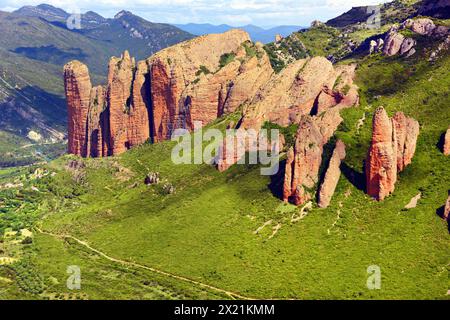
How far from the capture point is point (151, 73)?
17525 cm

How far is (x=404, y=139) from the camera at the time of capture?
109 meters

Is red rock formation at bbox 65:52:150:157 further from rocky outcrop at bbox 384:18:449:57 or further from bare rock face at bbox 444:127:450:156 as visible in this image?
bare rock face at bbox 444:127:450:156

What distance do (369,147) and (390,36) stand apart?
169ft

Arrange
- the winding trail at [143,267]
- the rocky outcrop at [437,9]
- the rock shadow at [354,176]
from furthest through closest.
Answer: the rocky outcrop at [437,9]
the rock shadow at [354,176]
the winding trail at [143,267]

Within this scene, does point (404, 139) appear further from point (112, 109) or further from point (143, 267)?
point (112, 109)

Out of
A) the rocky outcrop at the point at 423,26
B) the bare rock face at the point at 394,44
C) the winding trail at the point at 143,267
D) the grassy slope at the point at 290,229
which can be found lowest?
the winding trail at the point at 143,267

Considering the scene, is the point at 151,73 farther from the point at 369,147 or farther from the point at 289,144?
the point at 369,147

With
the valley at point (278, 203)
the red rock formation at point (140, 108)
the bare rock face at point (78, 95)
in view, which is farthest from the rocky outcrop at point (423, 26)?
the bare rock face at point (78, 95)

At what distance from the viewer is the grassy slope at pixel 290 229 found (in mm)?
96250

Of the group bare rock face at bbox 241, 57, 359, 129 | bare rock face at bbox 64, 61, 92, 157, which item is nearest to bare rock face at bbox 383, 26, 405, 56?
bare rock face at bbox 241, 57, 359, 129

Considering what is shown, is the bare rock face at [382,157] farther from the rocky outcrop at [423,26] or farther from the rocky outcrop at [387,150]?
the rocky outcrop at [423,26]

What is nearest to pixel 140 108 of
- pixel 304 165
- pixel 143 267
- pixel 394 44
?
pixel 394 44

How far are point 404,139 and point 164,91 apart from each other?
3284 inches
